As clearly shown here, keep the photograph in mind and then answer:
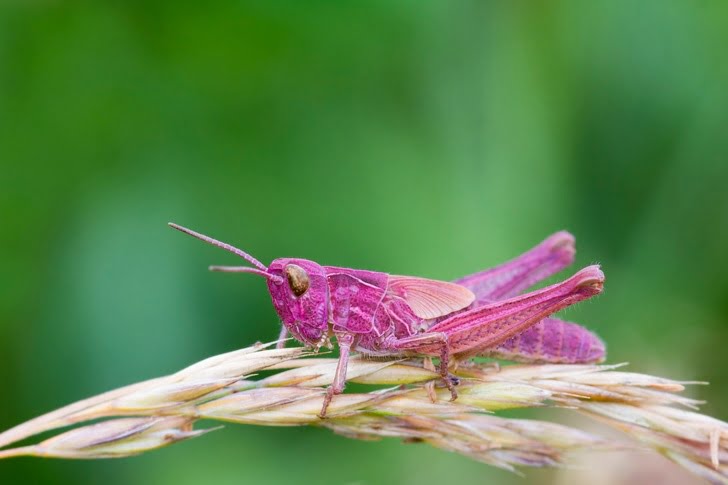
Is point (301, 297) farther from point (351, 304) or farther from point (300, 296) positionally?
point (351, 304)

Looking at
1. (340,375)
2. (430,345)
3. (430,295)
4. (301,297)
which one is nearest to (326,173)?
(430,295)

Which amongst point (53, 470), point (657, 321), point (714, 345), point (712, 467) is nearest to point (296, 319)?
point (53, 470)

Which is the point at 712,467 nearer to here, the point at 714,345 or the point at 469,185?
the point at 714,345

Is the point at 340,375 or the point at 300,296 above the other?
the point at 300,296

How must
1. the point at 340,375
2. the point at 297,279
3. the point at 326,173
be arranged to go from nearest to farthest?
the point at 340,375 → the point at 297,279 → the point at 326,173

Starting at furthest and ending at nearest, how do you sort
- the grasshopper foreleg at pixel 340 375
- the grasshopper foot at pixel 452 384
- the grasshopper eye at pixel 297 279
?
the grasshopper eye at pixel 297 279 < the grasshopper foot at pixel 452 384 < the grasshopper foreleg at pixel 340 375

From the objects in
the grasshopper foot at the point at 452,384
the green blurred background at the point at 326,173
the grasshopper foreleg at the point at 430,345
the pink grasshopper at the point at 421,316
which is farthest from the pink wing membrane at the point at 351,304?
the green blurred background at the point at 326,173

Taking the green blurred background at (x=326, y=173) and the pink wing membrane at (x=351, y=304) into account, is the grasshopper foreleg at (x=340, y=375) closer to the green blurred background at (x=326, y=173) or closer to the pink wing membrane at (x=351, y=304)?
the pink wing membrane at (x=351, y=304)

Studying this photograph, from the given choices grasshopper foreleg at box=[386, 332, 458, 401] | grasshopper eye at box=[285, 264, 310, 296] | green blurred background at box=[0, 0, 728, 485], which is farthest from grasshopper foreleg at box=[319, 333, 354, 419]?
green blurred background at box=[0, 0, 728, 485]
